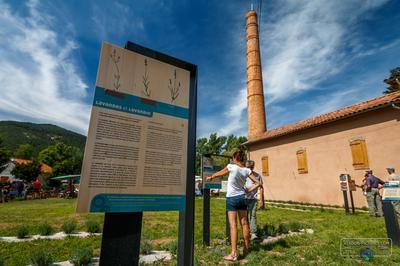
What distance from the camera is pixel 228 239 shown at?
505 centimetres

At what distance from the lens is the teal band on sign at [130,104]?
6.31 ft

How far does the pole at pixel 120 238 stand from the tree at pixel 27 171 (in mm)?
34846

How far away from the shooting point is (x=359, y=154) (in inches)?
494

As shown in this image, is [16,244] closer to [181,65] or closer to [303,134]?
[181,65]

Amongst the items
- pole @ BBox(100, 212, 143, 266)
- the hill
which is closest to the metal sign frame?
pole @ BBox(100, 212, 143, 266)

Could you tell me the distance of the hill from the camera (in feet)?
345

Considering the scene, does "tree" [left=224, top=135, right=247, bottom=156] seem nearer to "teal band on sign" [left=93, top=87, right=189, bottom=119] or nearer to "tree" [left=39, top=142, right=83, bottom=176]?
"tree" [left=39, top=142, right=83, bottom=176]

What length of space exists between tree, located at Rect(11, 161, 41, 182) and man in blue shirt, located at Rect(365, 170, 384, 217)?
115 ft

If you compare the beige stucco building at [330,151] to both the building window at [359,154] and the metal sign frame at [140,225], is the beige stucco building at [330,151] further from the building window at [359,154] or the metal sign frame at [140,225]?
the metal sign frame at [140,225]

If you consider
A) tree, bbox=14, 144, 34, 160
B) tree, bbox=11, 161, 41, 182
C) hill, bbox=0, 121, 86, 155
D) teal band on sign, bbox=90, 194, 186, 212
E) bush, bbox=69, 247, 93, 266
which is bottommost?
bush, bbox=69, 247, 93, 266

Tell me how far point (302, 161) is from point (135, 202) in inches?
629

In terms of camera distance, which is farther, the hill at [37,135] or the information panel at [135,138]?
the hill at [37,135]

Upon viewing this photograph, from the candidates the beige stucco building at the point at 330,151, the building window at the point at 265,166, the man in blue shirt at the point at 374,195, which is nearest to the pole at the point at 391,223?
the man in blue shirt at the point at 374,195

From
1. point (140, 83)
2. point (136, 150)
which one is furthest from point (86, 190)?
point (140, 83)
